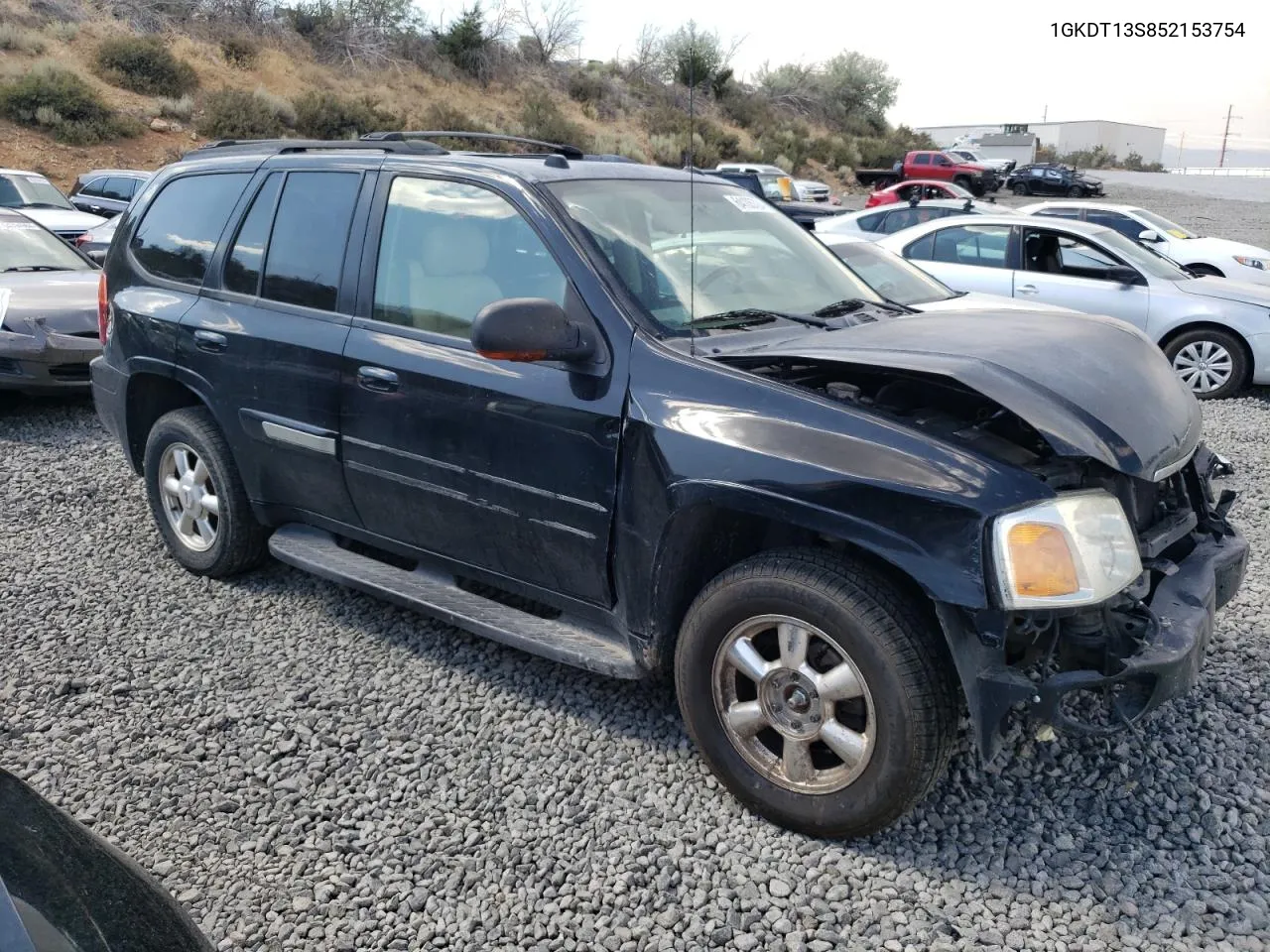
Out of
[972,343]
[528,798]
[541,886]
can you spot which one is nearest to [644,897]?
[541,886]

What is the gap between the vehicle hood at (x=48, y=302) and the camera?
745cm

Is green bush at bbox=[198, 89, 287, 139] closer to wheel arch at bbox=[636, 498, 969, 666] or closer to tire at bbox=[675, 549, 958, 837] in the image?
wheel arch at bbox=[636, 498, 969, 666]

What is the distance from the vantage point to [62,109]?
90.2 ft

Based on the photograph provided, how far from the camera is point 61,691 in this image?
12.4ft

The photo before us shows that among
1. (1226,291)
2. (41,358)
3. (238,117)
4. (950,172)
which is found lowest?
(41,358)

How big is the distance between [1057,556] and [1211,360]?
7.58m

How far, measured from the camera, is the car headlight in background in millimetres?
2525

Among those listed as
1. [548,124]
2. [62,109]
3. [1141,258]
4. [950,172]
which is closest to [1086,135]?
[950,172]

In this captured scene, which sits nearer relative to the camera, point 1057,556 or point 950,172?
point 1057,556

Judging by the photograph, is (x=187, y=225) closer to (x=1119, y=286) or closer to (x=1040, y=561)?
(x=1040, y=561)

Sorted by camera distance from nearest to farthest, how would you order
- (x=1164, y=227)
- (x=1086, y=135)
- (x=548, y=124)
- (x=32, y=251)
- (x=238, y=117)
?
(x=32, y=251)
(x=1164, y=227)
(x=238, y=117)
(x=548, y=124)
(x=1086, y=135)

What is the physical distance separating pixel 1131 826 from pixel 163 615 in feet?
12.2


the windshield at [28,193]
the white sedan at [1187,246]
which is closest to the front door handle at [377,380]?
the white sedan at [1187,246]

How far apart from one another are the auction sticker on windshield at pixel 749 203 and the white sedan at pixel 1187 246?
358 inches
